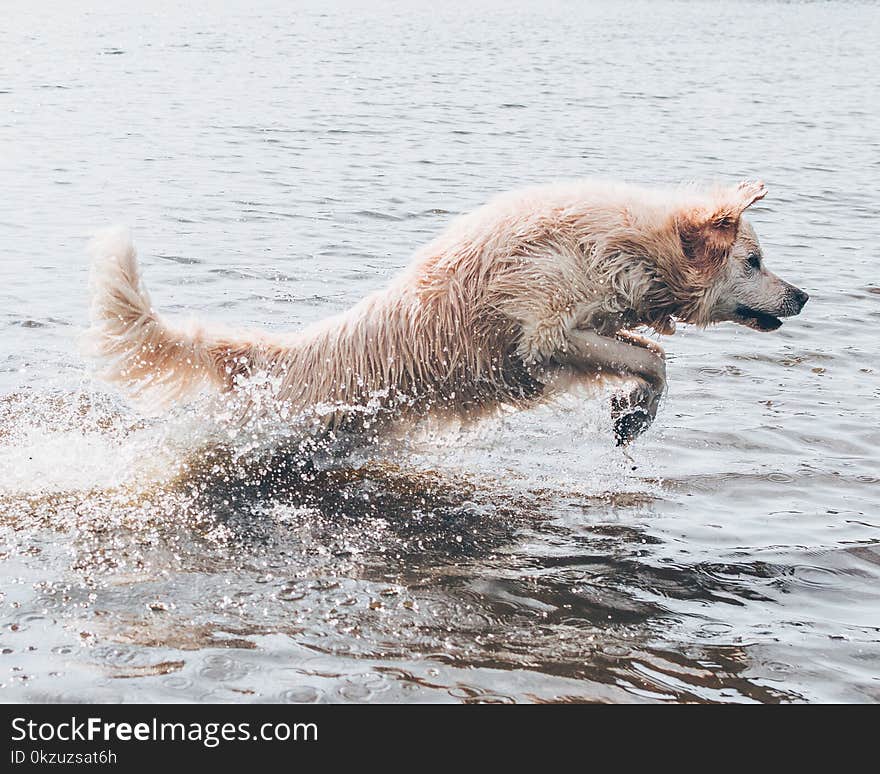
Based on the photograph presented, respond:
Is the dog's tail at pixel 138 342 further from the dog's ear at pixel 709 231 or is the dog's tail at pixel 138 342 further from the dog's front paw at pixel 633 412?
the dog's ear at pixel 709 231

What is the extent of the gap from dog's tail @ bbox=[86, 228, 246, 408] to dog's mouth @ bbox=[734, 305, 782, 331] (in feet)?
9.58

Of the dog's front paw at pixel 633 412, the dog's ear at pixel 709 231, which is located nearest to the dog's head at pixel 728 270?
the dog's ear at pixel 709 231

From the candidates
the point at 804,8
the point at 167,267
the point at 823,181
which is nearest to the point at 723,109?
the point at 823,181

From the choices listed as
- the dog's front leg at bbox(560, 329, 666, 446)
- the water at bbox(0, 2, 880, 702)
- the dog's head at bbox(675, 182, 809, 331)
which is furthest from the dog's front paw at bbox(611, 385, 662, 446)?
the dog's head at bbox(675, 182, 809, 331)

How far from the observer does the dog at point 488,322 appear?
617cm

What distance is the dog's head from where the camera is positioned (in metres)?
A: 6.55

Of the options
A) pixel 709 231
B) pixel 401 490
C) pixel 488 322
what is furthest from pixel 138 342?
pixel 709 231

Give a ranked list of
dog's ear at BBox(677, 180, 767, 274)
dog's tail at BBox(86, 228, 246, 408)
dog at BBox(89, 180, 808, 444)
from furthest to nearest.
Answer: dog's ear at BBox(677, 180, 767, 274) < dog at BBox(89, 180, 808, 444) < dog's tail at BBox(86, 228, 246, 408)

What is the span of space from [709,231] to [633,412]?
1.11 metres

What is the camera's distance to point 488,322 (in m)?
6.27

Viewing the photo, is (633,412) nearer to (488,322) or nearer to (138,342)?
(488,322)

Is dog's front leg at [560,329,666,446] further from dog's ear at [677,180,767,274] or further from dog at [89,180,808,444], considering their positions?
dog's ear at [677,180,767,274]
